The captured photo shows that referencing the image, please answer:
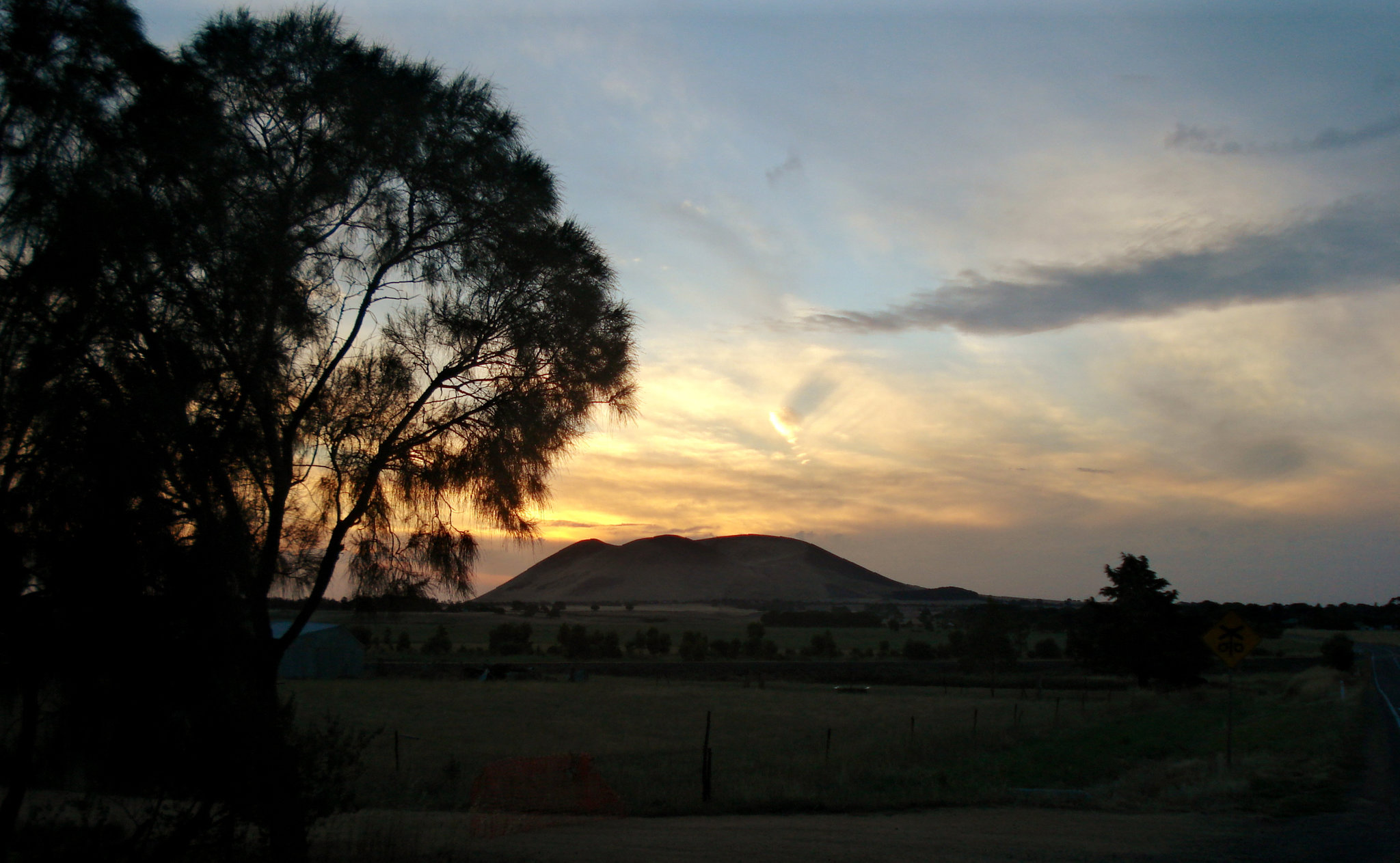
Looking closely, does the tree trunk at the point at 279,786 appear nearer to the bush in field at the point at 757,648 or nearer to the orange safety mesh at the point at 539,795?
the orange safety mesh at the point at 539,795

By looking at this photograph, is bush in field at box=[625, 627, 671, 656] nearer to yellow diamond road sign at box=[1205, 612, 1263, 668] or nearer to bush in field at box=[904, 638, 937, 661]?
bush in field at box=[904, 638, 937, 661]

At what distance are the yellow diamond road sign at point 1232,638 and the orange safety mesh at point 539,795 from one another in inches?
524

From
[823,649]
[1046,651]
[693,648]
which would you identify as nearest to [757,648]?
[823,649]

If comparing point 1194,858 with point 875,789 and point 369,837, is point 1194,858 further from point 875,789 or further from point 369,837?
point 369,837

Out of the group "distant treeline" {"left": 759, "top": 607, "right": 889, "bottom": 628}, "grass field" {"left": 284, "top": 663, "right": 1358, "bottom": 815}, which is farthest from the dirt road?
"distant treeline" {"left": 759, "top": 607, "right": 889, "bottom": 628}

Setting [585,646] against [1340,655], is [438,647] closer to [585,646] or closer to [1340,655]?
[585,646]

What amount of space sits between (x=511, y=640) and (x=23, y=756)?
99.3m

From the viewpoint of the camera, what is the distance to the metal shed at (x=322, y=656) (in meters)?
59.3

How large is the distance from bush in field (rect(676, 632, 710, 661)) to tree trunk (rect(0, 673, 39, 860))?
82.2 m

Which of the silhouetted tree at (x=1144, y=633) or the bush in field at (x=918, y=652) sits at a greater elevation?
the silhouetted tree at (x=1144, y=633)

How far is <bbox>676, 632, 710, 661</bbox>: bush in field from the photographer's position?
88644mm

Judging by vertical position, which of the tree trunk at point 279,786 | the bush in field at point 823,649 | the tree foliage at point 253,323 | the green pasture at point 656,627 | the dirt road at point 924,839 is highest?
the tree foliage at point 253,323

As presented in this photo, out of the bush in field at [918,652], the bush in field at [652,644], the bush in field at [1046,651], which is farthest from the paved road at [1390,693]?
the bush in field at [652,644]

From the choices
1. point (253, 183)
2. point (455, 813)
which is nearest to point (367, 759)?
point (455, 813)
